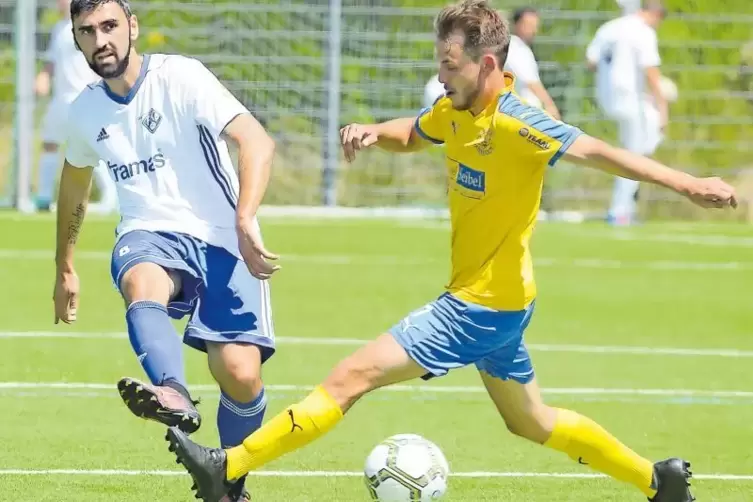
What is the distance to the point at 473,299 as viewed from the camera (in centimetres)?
599

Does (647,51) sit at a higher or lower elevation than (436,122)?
lower

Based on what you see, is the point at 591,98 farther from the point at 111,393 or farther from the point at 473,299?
the point at 473,299

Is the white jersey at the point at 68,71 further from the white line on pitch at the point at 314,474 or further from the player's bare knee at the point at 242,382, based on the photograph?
the player's bare knee at the point at 242,382

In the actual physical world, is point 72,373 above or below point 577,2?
below

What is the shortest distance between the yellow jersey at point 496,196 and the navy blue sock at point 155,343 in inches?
41.5

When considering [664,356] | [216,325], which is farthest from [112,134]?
[664,356]

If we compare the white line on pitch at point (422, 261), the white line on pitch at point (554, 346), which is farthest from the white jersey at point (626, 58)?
the white line on pitch at point (554, 346)

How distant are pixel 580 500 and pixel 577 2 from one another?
17.7m

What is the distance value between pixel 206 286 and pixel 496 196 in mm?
1234

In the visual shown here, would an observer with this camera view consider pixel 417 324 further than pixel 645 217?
No

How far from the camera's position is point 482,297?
5.99 m

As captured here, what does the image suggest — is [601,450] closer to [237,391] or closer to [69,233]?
[237,391]

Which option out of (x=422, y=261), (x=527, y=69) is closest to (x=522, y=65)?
(x=527, y=69)

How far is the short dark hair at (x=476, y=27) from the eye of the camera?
599 centimetres
